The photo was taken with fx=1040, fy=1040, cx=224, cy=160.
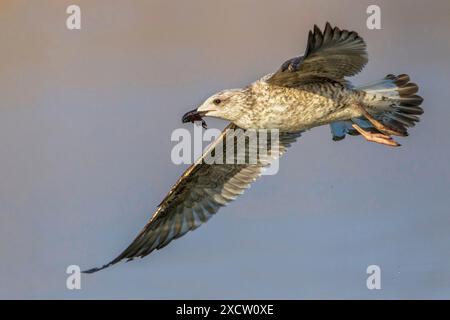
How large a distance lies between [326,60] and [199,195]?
1274mm

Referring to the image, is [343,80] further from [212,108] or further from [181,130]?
[181,130]

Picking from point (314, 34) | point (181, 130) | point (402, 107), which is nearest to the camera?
point (314, 34)

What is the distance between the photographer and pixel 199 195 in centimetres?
590

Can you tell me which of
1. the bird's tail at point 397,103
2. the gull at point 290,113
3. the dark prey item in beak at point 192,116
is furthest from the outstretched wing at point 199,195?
the bird's tail at point 397,103

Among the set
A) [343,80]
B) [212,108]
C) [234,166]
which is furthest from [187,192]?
[343,80]

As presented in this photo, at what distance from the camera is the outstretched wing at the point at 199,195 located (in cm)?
579

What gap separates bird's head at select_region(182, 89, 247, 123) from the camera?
17.0 feet

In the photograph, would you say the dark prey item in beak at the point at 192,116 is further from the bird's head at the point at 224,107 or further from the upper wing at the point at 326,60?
the upper wing at the point at 326,60

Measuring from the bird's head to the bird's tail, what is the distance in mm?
712

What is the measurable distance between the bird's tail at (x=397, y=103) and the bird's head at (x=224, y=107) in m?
0.71

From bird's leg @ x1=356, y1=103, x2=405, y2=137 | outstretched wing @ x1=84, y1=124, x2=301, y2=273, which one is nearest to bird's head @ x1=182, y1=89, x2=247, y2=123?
outstretched wing @ x1=84, y1=124, x2=301, y2=273

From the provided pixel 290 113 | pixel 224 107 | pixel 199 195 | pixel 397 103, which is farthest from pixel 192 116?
pixel 397 103
